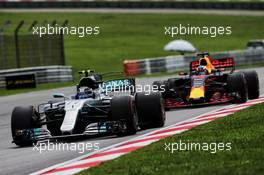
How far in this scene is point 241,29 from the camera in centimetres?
6588

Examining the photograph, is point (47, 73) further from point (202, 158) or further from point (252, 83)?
point (202, 158)

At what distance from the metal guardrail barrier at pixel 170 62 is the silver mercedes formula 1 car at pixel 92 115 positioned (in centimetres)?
2328

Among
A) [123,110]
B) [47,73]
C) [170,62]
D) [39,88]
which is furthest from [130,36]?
[123,110]

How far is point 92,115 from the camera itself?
15383 mm

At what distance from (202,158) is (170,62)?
31174 mm

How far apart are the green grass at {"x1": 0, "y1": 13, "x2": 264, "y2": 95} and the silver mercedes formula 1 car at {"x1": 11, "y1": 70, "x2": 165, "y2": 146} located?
30.2m

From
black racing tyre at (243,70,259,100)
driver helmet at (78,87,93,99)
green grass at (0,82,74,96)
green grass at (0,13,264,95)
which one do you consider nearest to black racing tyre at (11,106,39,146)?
driver helmet at (78,87,93,99)

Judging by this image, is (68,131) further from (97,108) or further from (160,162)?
(160,162)

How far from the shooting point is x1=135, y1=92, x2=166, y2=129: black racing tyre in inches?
618

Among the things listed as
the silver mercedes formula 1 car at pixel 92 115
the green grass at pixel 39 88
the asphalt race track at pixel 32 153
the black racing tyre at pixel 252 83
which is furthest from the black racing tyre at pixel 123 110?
the green grass at pixel 39 88

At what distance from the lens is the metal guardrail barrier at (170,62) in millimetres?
40406

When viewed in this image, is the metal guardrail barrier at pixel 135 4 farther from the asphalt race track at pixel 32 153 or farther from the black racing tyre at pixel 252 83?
the black racing tyre at pixel 252 83

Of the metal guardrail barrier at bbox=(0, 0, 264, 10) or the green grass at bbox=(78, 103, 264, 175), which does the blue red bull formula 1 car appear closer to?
the green grass at bbox=(78, 103, 264, 175)

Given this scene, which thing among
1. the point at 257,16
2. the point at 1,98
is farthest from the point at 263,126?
the point at 257,16
